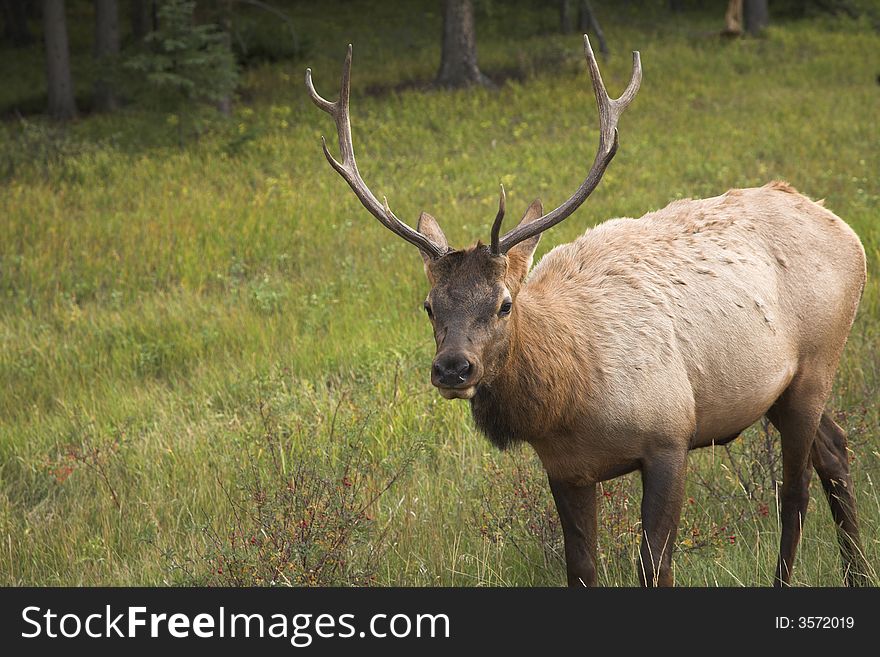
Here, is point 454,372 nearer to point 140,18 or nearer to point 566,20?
point 140,18

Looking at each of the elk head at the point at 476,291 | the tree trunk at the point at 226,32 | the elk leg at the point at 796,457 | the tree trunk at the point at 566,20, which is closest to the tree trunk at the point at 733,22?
the tree trunk at the point at 566,20

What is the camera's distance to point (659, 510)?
14.3 ft

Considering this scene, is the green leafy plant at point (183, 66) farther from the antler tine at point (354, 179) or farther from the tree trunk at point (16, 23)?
the tree trunk at point (16, 23)

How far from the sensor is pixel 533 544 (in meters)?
5.36

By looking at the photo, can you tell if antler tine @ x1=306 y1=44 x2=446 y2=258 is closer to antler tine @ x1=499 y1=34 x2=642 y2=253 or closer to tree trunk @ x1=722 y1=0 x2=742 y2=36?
antler tine @ x1=499 y1=34 x2=642 y2=253

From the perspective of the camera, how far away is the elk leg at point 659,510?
4.34m

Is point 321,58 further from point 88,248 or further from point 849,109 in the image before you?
point 88,248

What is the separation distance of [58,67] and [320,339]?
1648cm

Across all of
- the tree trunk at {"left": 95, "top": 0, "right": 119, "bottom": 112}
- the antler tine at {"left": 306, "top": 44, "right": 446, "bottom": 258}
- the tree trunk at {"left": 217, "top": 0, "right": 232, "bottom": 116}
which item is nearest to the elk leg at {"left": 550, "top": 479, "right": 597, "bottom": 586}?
the antler tine at {"left": 306, "top": 44, "right": 446, "bottom": 258}

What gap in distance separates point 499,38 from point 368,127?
11.3 m

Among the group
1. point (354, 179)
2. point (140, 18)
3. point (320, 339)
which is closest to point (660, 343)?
point (354, 179)

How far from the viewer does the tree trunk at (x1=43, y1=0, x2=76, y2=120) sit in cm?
2141

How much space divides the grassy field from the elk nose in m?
1.48
